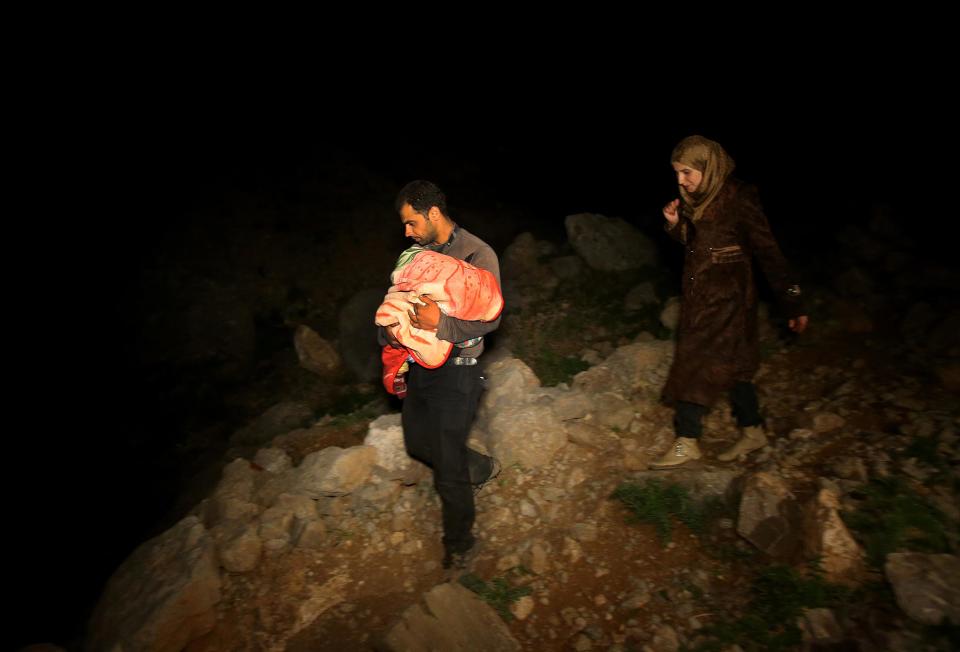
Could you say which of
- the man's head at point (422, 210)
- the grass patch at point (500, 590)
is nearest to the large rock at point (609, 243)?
the man's head at point (422, 210)

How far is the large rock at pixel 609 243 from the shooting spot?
699 centimetres

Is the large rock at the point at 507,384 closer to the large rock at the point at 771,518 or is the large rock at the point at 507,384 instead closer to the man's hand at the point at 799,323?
the large rock at the point at 771,518

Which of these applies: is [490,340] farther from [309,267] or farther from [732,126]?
[732,126]

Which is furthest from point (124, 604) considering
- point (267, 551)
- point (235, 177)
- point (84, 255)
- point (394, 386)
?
point (235, 177)

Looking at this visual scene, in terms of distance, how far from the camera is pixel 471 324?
305 cm

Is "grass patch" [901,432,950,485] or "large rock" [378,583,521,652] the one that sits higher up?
"grass patch" [901,432,950,485]

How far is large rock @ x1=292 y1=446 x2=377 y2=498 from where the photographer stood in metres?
4.11

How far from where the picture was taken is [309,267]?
8.38 m

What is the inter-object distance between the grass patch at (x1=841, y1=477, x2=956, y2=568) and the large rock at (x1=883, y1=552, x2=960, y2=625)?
9cm

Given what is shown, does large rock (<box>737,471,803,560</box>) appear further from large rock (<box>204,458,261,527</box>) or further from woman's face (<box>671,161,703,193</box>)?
large rock (<box>204,458,261,527</box>)

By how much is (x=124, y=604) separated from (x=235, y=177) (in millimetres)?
7470

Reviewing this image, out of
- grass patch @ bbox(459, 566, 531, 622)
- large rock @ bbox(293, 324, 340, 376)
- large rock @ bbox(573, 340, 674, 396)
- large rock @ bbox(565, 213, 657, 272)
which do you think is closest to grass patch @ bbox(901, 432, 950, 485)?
large rock @ bbox(573, 340, 674, 396)

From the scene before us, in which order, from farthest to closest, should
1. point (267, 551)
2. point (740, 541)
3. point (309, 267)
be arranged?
point (309, 267) → point (267, 551) → point (740, 541)

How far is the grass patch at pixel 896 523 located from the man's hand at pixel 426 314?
238cm
